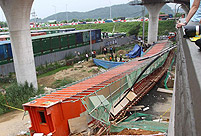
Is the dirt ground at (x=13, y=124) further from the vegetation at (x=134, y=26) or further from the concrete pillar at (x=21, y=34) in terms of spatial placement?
the vegetation at (x=134, y=26)

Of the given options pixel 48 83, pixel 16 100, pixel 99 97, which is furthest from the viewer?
pixel 48 83

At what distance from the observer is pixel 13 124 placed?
11.5 m

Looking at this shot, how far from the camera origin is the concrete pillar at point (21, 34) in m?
→ 14.7

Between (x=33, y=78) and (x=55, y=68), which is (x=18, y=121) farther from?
(x=55, y=68)

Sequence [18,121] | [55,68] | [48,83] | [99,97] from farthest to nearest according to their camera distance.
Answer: [55,68] → [48,83] → [18,121] → [99,97]

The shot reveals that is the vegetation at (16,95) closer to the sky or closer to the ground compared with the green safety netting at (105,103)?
closer to the ground

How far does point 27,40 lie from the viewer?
15.8m

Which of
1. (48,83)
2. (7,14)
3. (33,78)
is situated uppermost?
(7,14)

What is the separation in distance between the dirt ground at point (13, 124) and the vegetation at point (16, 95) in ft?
2.69

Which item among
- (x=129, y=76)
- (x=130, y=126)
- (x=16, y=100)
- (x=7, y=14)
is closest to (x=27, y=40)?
(x=7, y=14)

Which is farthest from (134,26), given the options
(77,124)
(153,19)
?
(77,124)

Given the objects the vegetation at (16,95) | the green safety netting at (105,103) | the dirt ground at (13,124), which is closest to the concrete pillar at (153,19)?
the vegetation at (16,95)

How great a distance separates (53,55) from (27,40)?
40.3ft

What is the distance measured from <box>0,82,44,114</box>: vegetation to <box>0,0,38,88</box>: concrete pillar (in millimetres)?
948
